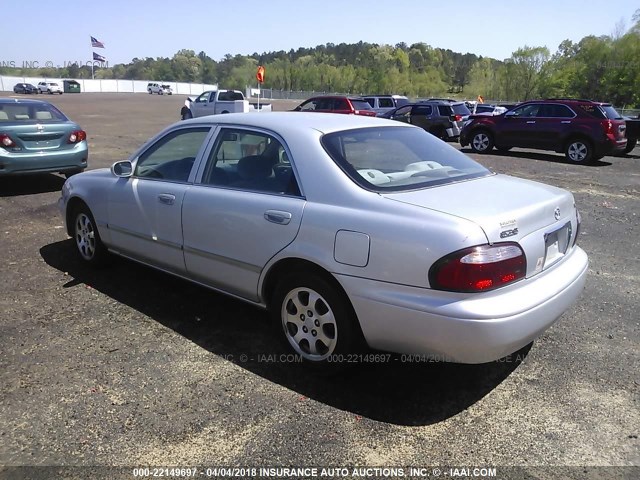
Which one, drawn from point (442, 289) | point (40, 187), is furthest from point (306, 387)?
point (40, 187)

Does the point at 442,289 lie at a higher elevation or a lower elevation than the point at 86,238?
higher

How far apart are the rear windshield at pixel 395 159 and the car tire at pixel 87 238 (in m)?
2.76

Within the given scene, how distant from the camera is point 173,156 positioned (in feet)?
14.0

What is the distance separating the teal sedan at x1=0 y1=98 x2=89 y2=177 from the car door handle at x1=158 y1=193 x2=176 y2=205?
17.5 feet

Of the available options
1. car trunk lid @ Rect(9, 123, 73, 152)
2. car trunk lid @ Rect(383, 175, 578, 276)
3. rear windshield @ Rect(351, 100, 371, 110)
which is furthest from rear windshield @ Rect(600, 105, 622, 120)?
car trunk lid @ Rect(9, 123, 73, 152)

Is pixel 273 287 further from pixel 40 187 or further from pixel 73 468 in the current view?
pixel 40 187

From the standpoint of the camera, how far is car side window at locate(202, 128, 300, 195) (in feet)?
11.2

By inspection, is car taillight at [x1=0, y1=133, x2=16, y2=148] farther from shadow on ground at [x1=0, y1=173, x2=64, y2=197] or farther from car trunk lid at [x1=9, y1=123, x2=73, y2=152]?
shadow on ground at [x1=0, y1=173, x2=64, y2=197]

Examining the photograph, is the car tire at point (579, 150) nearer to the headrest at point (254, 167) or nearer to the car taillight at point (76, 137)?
the car taillight at point (76, 137)

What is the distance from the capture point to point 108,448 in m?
2.59

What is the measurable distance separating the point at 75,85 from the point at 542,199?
81.8 m

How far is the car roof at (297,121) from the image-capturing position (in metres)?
3.53

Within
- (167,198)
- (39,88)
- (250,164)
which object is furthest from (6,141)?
(39,88)

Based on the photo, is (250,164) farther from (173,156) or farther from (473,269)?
(473,269)
